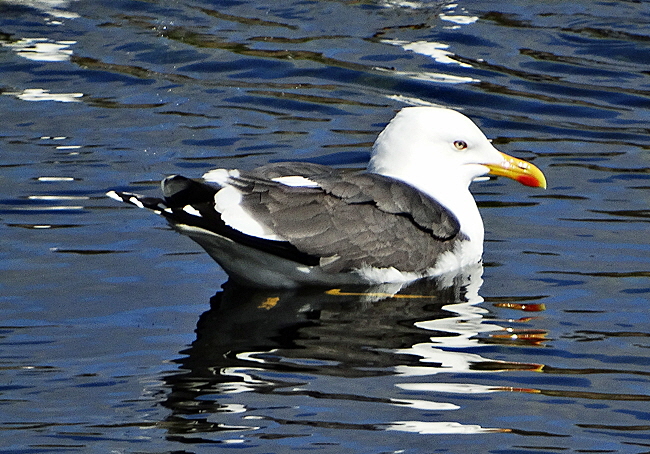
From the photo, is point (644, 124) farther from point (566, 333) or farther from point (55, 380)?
point (55, 380)

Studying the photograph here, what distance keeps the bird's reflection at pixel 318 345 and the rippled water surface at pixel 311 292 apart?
0.02 metres

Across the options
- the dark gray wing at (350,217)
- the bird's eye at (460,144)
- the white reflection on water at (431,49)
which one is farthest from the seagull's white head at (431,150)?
the white reflection on water at (431,49)

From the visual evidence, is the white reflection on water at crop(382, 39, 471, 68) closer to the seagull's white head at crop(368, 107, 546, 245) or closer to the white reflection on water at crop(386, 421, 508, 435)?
the seagull's white head at crop(368, 107, 546, 245)

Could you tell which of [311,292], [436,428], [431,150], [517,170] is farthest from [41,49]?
[436,428]

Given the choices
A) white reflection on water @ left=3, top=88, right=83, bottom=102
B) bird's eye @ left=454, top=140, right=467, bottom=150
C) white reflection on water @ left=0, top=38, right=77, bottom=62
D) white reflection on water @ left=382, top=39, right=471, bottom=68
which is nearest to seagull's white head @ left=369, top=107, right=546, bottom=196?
bird's eye @ left=454, top=140, right=467, bottom=150

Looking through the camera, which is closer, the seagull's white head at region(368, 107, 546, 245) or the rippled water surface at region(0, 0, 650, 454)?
the rippled water surface at region(0, 0, 650, 454)

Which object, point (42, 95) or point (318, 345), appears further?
point (42, 95)

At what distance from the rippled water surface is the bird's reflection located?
20mm

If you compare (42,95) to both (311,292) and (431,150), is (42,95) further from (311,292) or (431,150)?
(311,292)

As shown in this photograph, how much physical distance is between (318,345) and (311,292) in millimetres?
960

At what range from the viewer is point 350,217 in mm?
6996

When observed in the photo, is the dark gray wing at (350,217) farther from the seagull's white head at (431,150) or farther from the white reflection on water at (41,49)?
the white reflection on water at (41,49)

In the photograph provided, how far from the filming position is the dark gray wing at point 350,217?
22.3 ft

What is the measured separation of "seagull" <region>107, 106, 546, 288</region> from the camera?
21.7 feet
